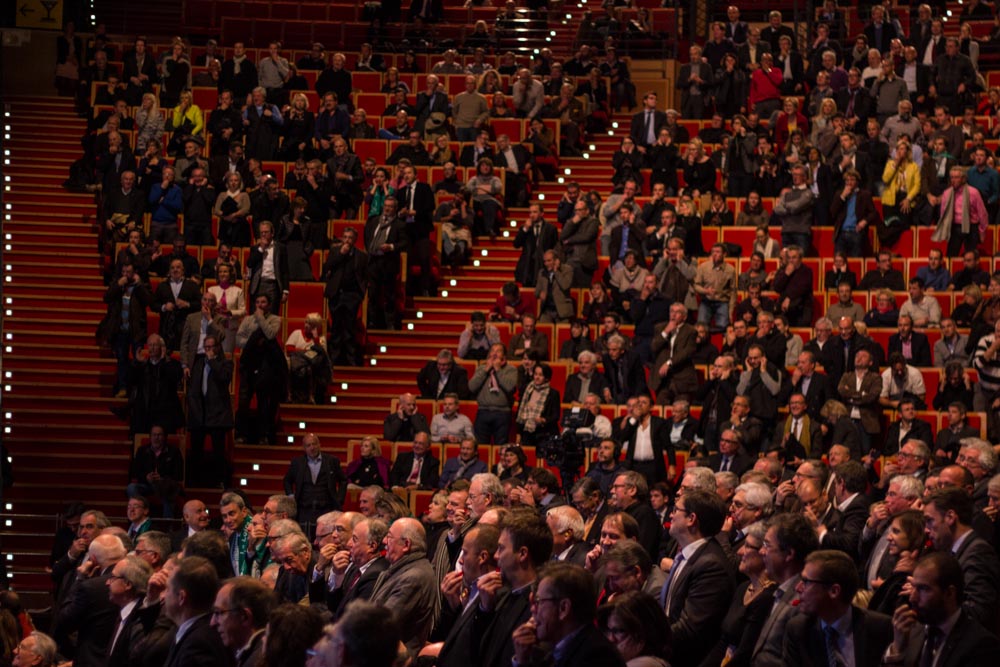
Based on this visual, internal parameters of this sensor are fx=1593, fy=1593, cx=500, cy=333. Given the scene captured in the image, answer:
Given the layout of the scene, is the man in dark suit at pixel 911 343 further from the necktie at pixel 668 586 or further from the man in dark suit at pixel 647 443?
the necktie at pixel 668 586

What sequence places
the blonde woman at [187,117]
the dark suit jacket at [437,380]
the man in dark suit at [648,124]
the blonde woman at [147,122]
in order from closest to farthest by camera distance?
the dark suit jacket at [437,380], the man in dark suit at [648,124], the blonde woman at [147,122], the blonde woman at [187,117]

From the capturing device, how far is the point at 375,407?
15266mm

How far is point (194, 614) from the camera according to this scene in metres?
6.25

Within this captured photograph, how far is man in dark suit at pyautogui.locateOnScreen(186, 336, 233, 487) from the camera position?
1405 cm

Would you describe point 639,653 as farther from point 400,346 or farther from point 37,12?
point 37,12

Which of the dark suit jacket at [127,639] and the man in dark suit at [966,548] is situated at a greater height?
the man in dark suit at [966,548]

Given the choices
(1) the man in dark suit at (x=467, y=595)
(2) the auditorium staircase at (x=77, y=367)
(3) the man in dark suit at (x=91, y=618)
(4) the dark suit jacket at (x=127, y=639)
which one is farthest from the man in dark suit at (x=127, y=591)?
(2) the auditorium staircase at (x=77, y=367)

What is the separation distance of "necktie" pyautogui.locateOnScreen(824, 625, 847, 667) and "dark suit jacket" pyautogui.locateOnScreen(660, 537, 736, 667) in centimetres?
81

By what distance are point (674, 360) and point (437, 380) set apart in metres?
2.17

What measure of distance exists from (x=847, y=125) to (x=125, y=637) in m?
11.8

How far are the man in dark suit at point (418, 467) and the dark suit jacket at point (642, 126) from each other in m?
6.13

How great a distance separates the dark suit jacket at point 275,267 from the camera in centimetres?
1520

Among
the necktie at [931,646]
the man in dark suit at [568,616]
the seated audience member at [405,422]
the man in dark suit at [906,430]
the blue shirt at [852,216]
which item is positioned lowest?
the seated audience member at [405,422]

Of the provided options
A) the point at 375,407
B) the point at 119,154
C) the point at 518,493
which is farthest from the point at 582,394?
the point at 119,154
